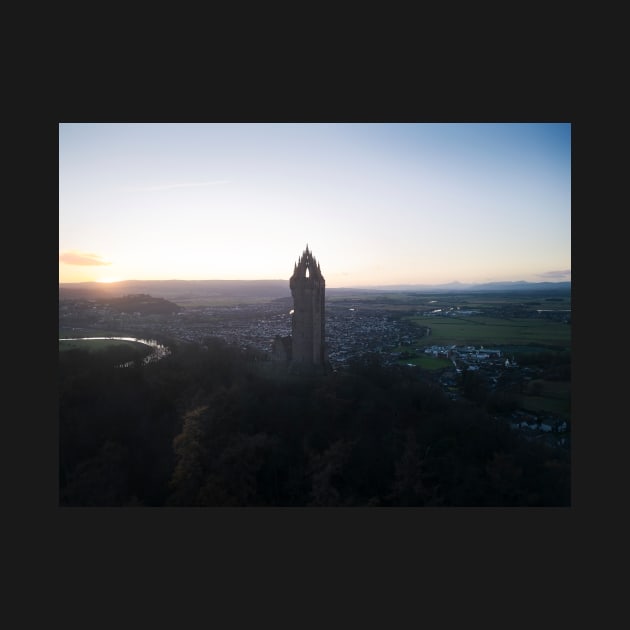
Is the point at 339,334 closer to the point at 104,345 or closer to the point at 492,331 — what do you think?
the point at 492,331

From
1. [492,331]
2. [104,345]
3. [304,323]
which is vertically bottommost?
[104,345]

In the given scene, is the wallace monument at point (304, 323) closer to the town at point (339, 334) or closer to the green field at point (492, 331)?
the town at point (339, 334)

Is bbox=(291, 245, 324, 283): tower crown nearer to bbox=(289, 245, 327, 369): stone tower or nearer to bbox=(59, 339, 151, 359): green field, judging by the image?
bbox=(289, 245, 327, 369): stone tower

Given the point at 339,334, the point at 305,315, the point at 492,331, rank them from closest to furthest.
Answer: the point at 305,315, the point at 339,334, the point at 492,331

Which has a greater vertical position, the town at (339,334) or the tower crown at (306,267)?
the tower crown at (306,267)

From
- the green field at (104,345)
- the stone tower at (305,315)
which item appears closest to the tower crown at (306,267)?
the stone tower at (305,315)

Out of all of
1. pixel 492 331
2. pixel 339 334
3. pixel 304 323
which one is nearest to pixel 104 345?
pixel 304 323

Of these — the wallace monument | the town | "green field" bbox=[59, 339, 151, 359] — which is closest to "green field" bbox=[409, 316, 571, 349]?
the town
